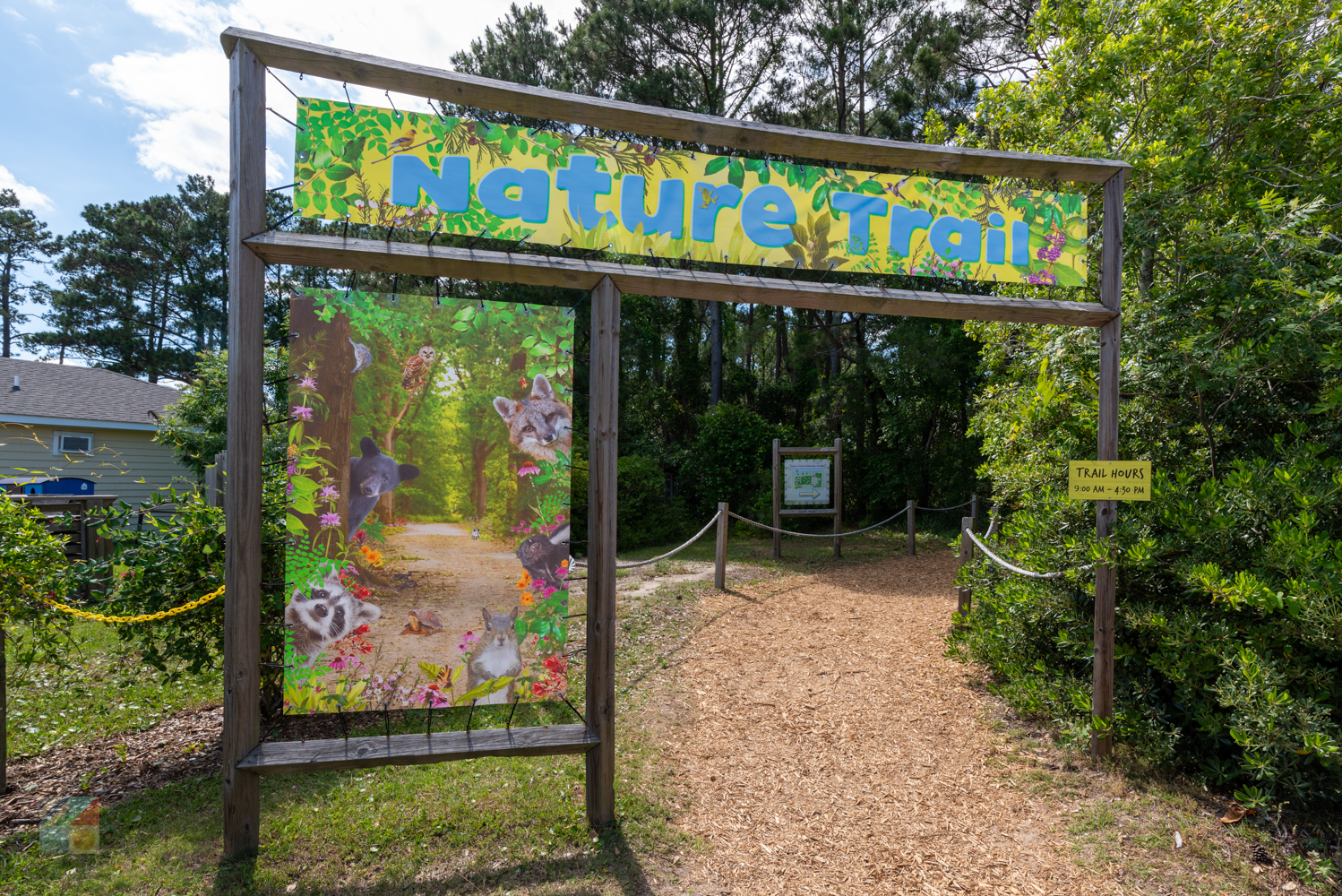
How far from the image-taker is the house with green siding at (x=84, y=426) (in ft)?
44.0

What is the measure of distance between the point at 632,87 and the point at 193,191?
89.0 feet

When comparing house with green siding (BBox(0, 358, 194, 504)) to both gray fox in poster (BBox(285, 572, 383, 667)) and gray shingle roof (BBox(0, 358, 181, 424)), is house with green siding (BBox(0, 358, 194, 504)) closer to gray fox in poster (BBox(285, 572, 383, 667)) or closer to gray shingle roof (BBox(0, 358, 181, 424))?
gray shingle roof (BBox(0, 358, 181, 424))

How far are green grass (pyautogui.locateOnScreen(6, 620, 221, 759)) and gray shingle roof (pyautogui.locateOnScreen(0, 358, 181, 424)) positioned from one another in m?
12.4

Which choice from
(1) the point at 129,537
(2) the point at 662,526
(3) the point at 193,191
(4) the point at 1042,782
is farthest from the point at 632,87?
(3) the point at 193,191

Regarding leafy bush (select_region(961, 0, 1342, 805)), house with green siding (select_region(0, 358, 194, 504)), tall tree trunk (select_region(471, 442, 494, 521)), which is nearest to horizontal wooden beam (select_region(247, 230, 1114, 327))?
tall tree trunk (select_region(471, 442, 494, 521))

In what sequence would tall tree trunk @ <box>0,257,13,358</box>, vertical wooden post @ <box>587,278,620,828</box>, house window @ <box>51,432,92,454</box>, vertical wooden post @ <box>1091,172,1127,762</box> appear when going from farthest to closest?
tall tree trunk @ <box>0,257,13,358</box> < house window @ <box>51,432,92,454</box> < vertical wooden post @ <box>1091,172,1127,762</box> < vertical wooden post @ <box>587,278,620,828</box>

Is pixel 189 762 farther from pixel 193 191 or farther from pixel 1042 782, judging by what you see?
pixel 193 191

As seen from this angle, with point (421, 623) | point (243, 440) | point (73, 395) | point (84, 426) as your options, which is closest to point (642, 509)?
point (421, 623)

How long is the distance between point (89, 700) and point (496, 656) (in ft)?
12.1

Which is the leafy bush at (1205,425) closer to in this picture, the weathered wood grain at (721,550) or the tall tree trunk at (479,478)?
the weathered wood grain at (721,550)

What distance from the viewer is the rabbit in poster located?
303 centimetres

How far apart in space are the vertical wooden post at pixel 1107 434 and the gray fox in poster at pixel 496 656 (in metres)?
3.41

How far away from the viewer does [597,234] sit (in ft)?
10.5

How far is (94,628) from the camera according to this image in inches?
248
